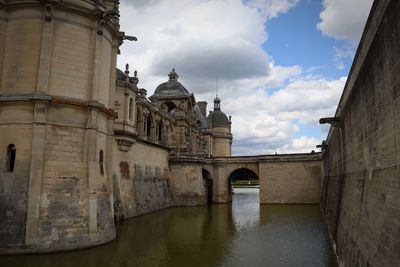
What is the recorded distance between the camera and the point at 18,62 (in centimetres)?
1496

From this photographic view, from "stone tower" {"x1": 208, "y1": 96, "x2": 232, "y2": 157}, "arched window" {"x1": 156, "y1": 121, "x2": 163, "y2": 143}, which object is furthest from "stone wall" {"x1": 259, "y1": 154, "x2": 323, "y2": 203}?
"stone tower" {"x1": 208, "y1": 96, "x2": 232, "y2": 157}

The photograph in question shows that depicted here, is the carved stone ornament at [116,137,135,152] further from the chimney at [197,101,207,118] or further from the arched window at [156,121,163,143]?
the chimney at [197,101,207,118]

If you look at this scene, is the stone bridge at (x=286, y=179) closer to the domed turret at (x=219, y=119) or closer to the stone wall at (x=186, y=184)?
the stone wall at (x=186, y=184)

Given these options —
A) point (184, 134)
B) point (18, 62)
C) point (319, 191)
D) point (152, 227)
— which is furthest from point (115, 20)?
point (319, 191)

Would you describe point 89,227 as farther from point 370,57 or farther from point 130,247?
point 370,57

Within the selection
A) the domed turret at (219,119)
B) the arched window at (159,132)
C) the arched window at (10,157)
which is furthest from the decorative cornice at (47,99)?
the domed turret at (219,119)

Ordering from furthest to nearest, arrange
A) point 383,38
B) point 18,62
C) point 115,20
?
point 115,20
point 18,62
point 383,38

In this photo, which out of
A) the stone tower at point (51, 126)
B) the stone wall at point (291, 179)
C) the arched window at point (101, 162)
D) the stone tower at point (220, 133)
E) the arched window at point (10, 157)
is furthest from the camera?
the stone tower at point (220, 133)

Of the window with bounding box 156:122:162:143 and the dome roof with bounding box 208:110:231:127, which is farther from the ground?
the dome roof with bounding box 208:110:231:127

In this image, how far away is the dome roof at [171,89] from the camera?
4573cm

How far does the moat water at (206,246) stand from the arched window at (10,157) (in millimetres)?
3567

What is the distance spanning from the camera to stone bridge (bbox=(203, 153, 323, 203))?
38.8 metres

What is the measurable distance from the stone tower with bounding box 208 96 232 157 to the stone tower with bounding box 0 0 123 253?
45.7m

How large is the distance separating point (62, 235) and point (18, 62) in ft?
24.7
